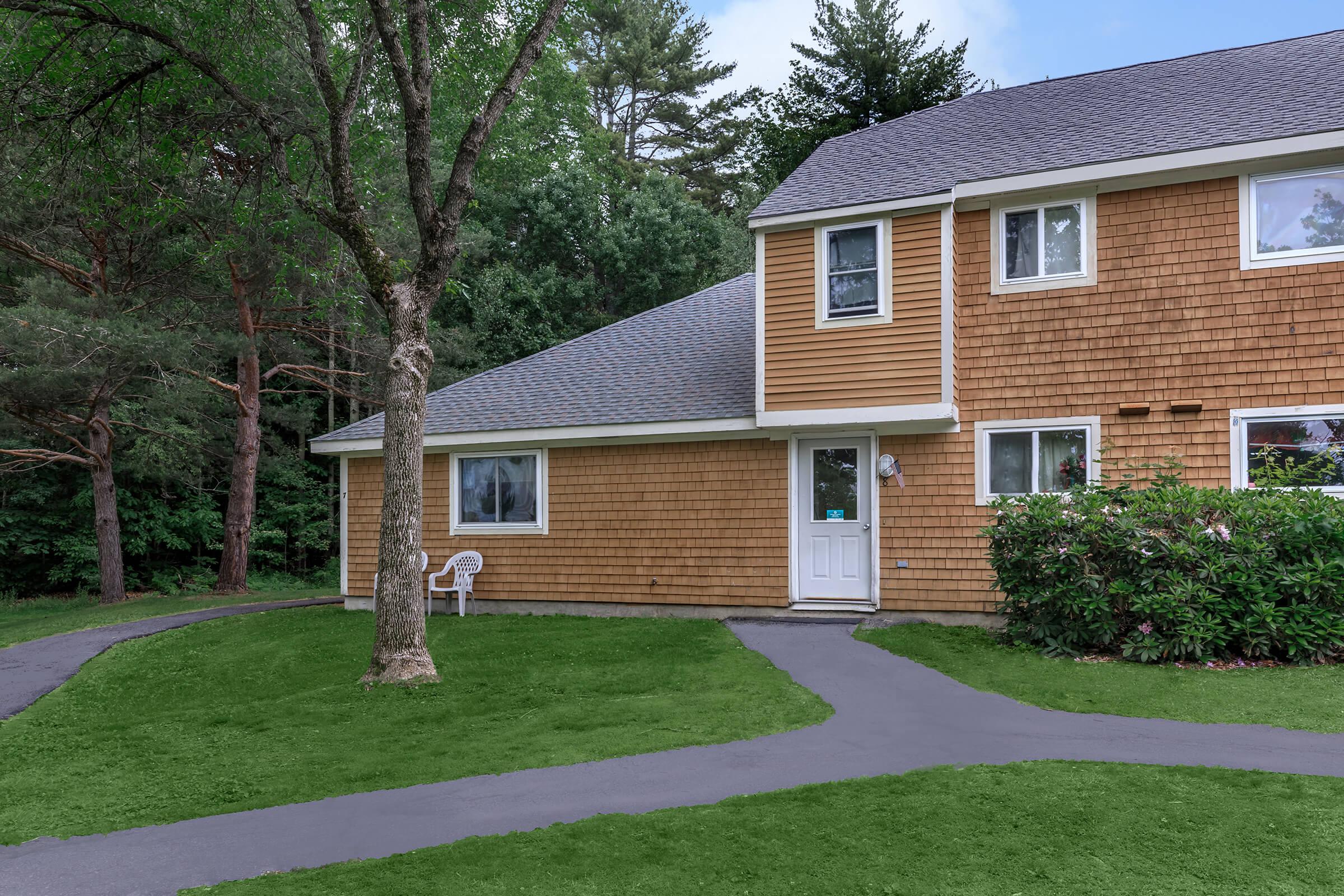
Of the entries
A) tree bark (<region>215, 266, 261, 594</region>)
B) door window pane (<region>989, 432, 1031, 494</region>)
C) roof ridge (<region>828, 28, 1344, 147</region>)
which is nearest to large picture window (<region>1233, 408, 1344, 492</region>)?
door window pane (<region>989, 432, 1031, 494</region>)

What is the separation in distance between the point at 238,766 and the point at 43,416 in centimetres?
1614

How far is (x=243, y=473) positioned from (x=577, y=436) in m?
10.1

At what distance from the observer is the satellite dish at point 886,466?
1130cm

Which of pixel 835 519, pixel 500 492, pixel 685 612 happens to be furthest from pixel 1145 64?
pixel 500 492

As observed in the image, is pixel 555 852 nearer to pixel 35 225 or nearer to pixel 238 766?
pixel 238 766

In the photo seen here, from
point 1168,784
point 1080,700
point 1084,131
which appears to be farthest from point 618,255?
point 1168,784

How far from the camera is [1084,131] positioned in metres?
11.7

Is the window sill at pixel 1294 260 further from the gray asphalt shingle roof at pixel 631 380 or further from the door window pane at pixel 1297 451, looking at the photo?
the gray asphalt shingle roof at pixel 631 380

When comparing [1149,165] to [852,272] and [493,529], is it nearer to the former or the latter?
[852,272]

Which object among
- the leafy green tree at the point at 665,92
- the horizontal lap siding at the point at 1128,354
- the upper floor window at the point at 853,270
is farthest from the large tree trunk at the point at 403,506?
the leafy green tree at the point at 665,92

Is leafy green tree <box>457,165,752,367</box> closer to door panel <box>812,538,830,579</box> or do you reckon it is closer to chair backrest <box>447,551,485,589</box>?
chair backrest <box>447,551,485,589</box>

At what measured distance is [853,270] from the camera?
11.3 meters

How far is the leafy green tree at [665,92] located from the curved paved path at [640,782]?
30.1m

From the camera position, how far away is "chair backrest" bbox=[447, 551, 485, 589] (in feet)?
44.0
